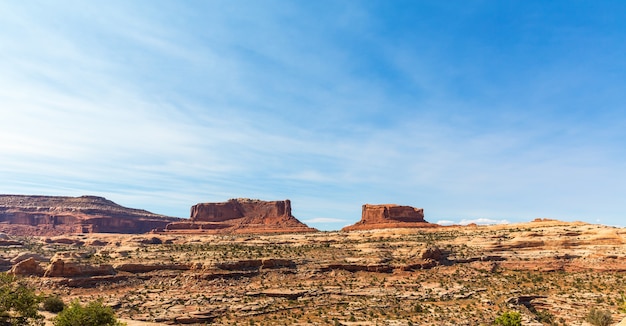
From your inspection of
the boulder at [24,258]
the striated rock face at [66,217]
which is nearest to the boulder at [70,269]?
the boulder at [24,258]

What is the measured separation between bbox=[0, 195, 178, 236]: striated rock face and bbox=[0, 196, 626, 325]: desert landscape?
2946 inches

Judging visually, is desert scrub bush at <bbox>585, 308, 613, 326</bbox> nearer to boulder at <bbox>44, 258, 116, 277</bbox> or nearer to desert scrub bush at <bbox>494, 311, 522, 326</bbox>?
desert scrub bush at <bbox>494, 311, 522, 326</bbox>

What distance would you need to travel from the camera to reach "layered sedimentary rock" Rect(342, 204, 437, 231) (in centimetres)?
11138

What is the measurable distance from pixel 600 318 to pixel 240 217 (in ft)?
379

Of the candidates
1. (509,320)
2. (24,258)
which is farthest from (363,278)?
(24,258)

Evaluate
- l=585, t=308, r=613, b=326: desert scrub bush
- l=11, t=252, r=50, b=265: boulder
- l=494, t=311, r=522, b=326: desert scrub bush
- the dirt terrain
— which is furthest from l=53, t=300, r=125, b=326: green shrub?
l=11, t=252, r=50, b=265: boulder

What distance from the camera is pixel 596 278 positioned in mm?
52188

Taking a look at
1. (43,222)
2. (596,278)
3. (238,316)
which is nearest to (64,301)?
(238,316)

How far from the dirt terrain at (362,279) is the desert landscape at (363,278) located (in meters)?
0.15

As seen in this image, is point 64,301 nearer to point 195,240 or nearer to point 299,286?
point 299,286

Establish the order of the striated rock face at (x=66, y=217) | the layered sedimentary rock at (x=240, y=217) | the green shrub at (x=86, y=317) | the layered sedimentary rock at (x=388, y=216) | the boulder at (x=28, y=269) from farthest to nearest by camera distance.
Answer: the striated rock face at (x=66, y=217)
the layered sedimentary rock at (x=240, y=217)
the layered sedimentary rock at (x=388, y=216)
the boulder at (x=28, y=269)
the green shrub at (x=86, y=317)

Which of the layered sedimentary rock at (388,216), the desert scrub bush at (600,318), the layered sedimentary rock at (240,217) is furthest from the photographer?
the layered sedimentary rock at (240,217)

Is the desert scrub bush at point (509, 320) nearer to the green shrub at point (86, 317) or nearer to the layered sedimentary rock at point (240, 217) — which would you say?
the green shrub at point (86, 317)

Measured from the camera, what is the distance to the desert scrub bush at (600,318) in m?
36.8
